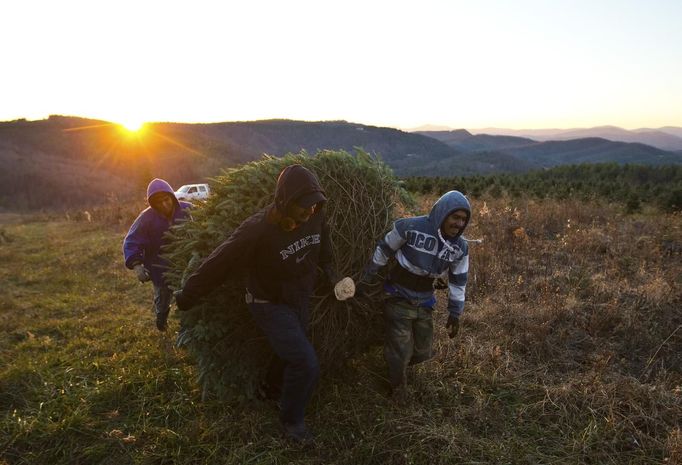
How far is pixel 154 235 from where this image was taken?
4.56m

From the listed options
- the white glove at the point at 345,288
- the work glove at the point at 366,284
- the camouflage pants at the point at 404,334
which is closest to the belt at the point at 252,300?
the white glove at the point at 345,288

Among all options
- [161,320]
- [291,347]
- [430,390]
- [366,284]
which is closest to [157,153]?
[161,320]

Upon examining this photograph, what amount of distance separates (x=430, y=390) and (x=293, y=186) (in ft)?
8.11

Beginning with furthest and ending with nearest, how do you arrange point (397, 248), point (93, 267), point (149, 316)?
point (93, 267), point (149, 316), point (397, 248)

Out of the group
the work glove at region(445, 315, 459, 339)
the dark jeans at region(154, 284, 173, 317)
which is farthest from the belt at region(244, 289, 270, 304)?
the dark jeans at region(154, 284, 173, 317)

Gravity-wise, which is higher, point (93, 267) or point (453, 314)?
point (453, 314)

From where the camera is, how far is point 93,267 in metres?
9.23

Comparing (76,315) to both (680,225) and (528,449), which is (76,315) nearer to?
(528,449)

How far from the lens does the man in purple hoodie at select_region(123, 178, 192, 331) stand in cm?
441

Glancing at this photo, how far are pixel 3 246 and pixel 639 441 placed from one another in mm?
15793

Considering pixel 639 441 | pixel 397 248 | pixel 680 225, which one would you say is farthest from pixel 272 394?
pixel 680 225

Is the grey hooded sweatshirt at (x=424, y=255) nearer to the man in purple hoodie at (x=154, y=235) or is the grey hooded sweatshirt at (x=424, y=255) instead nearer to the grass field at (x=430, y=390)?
the grass field at (x=430, y=390)

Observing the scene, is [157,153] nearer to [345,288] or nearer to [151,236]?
[151,236]

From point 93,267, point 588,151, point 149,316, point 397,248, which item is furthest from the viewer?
point 588,151
